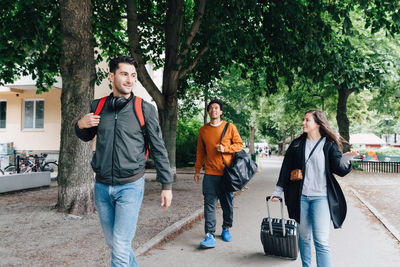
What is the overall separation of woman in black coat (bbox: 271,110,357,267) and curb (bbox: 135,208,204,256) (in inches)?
86.5

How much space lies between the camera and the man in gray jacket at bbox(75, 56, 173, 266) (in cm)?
287

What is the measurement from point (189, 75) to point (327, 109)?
15557 millimetres

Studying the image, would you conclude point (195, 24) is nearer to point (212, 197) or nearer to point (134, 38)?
point (134, 38)

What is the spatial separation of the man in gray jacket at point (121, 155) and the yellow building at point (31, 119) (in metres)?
18.4

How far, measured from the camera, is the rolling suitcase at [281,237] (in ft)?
14.9

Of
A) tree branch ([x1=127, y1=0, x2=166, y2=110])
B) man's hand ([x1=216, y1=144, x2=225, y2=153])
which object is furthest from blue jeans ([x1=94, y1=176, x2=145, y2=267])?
tree branch ([x1=127, y1=0, x2=166, y2=110])

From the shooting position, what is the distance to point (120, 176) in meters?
2.86

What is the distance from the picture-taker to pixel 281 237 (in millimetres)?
4551

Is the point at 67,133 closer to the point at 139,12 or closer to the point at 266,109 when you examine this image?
the point at 139,12

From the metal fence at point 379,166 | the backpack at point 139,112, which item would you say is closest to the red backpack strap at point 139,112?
the backpack at point 139,112

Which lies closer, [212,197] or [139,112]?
[139,112]

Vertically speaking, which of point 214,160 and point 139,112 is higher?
point 139,112

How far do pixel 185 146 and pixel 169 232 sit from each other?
52.9 ft

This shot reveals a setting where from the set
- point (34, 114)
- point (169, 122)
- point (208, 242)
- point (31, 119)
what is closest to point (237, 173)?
point (208, 242)
